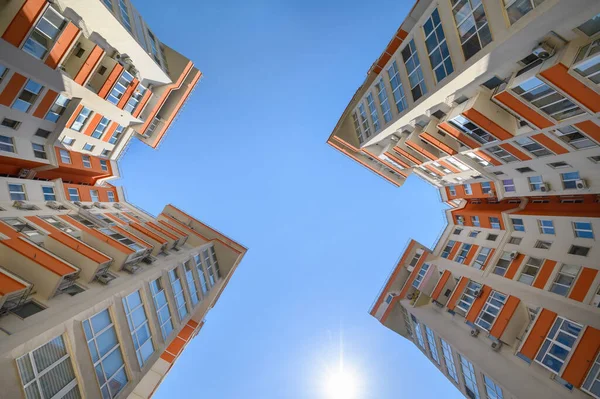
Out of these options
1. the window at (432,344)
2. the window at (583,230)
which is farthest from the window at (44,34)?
the window at (583,230)

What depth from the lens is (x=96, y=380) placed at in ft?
48.9

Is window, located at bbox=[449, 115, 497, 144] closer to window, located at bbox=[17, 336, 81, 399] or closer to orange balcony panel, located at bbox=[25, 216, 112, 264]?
orange balcony panel, located at bbox=[25, 216, 112, 264]

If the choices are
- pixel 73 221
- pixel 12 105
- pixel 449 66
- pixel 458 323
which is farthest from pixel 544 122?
pixel 12 105

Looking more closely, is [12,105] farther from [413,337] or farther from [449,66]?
[413,337]

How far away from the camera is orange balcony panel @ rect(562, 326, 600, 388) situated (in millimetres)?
18375

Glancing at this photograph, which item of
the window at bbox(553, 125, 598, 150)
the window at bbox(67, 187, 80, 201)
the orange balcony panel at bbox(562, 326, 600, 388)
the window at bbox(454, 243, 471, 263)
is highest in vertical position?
the window at bbox(553, 125, 598, 150)

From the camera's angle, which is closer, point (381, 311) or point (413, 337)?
point (413, 337)

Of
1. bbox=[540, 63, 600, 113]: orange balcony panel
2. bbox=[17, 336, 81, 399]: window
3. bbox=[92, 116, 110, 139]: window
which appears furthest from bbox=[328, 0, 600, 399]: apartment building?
bbox=[92, 116, 110, 139]: window

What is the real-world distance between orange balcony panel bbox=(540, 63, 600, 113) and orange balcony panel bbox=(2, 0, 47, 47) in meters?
30.0

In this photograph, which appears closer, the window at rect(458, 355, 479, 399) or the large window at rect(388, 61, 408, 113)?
the window at rect(458, 355, 479, 399)

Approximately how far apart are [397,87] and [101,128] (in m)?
31.3

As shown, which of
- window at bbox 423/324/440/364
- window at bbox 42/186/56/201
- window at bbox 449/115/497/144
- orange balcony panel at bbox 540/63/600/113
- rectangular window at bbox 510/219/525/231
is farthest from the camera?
window at bbox 423/324/440/364

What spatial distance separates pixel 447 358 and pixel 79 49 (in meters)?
43.2

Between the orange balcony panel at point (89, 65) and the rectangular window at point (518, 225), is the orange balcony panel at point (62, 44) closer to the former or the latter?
the orange balcony panel at point (89, 65)
